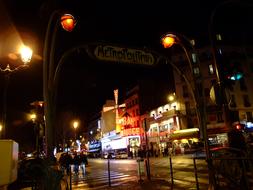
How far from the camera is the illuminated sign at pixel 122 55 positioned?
318 inches

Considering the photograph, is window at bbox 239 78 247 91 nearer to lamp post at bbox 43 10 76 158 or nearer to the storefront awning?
the storefront awning

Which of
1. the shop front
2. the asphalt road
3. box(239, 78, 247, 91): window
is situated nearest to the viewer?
the asphalt road

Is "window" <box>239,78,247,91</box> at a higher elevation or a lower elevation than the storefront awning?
higher

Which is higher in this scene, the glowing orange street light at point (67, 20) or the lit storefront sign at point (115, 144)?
the glowing orange street light at point (67, 20)

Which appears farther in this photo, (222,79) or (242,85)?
(242,85)

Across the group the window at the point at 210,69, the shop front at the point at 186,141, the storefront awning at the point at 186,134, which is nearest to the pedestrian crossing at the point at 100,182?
the storefront awning at the point at 186,134

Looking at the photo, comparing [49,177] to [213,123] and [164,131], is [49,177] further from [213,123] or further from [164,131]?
[164,131]

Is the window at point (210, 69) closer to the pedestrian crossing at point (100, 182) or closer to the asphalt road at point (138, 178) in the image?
the asphalt road at point (138, 178)

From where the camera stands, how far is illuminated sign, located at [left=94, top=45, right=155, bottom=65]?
8067 mm

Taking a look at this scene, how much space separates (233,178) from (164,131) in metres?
43.8

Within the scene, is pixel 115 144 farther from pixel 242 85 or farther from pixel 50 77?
pixel 50 77

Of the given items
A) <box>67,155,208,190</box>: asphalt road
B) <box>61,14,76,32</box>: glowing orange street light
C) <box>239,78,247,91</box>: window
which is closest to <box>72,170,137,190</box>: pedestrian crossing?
<box>67,155,208,190</box>: asphalt road

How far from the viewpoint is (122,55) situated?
8297 millimetres

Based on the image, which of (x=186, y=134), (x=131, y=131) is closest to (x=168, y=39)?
(x=186, y=134)
